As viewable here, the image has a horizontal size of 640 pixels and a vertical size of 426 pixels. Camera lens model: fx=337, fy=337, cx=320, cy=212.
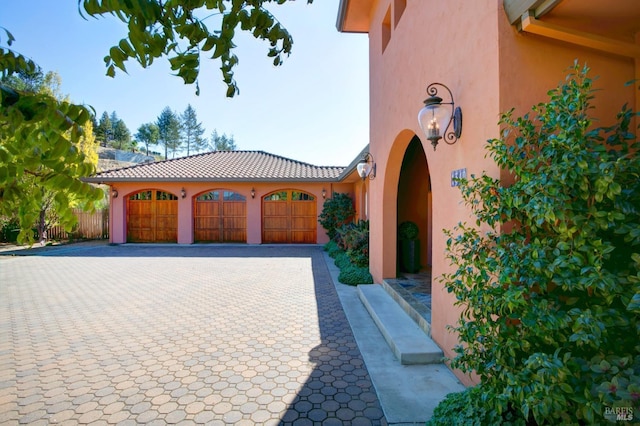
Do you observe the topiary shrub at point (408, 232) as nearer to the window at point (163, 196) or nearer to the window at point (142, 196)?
the window at point (163, 196)

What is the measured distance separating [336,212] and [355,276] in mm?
6992

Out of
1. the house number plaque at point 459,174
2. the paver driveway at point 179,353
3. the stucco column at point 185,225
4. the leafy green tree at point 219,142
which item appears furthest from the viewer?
the leafy green tree at point 219,142

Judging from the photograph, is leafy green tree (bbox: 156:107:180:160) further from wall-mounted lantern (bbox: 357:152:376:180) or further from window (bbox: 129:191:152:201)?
wall-mounted lantern (bbox: 357:152:376:180)

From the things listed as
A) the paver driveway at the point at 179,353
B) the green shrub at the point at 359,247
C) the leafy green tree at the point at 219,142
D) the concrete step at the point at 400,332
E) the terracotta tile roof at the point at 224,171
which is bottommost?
the paver driveway at the point at 179,353

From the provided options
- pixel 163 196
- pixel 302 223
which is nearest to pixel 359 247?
pixel 302 223

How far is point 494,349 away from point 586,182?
120 centimetres

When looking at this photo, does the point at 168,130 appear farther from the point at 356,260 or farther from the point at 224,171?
the point at 356,260

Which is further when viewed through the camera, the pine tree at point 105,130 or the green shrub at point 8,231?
the pine tree at point 105,130

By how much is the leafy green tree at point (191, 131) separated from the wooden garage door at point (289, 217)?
4894cm

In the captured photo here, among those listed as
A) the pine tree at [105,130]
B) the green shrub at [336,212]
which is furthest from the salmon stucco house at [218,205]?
the pine tree at [105,130]

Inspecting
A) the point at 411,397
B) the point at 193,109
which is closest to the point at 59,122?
the point at 411,397

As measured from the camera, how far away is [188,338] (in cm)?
491

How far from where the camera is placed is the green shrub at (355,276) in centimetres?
789

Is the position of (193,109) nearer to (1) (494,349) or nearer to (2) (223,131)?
(2) (223,131)
